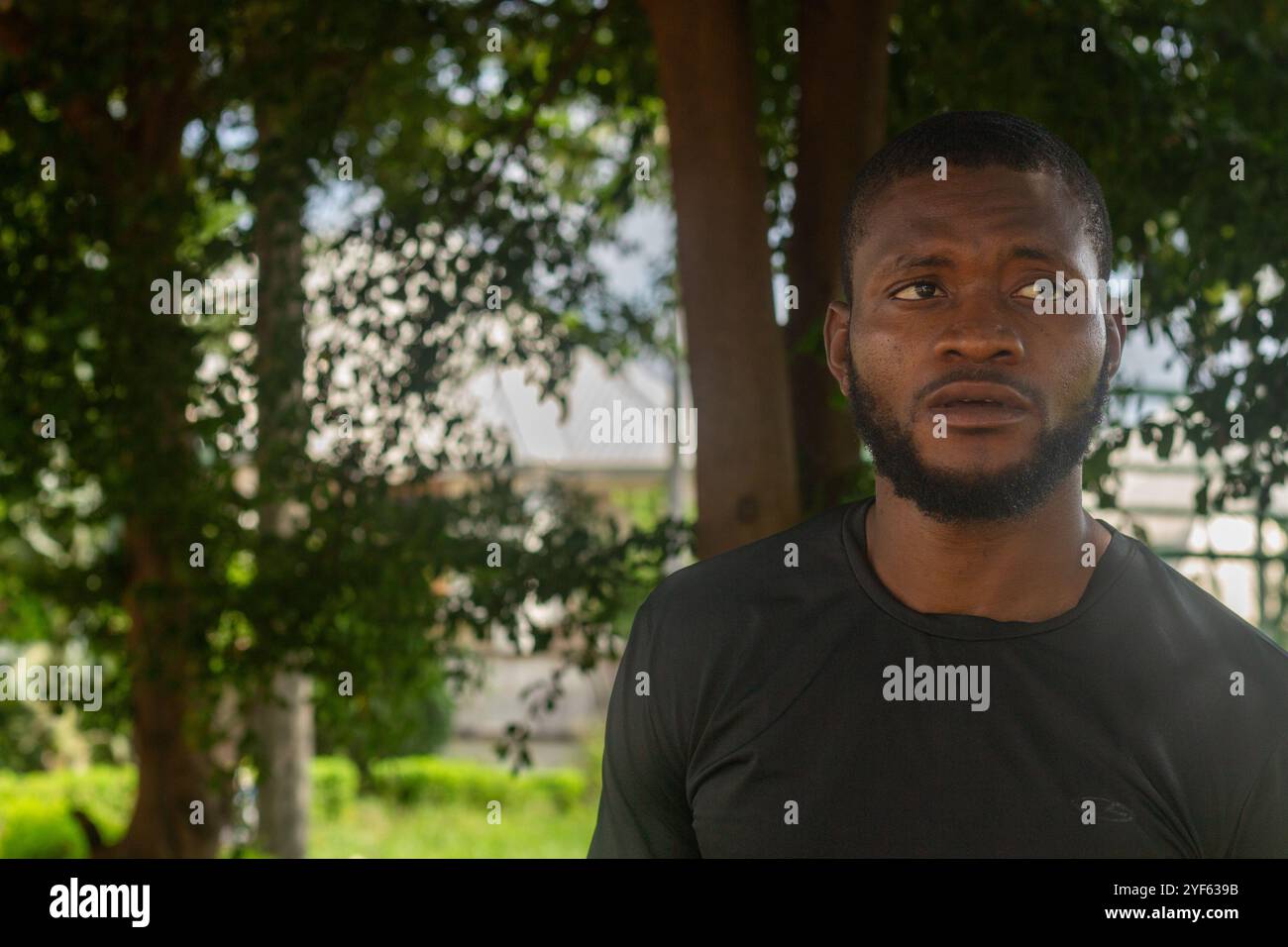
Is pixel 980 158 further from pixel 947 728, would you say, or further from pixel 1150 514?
pixel 1150 514

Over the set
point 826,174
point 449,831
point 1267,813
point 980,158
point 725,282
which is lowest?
point 449,831

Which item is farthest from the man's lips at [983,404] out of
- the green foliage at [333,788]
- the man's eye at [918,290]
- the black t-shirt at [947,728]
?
the green foliage at [333,788]

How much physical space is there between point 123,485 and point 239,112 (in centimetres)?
161

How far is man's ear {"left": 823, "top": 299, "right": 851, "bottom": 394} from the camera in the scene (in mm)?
2260

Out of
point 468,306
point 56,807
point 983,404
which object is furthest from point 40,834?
point 983,404

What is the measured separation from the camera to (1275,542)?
631cm

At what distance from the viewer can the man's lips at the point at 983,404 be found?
2.04m

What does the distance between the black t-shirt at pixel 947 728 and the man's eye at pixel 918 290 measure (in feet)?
1.43

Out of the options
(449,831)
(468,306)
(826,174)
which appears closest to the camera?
(826,174)

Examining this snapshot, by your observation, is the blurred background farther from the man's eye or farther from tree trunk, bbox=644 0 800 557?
the man's eye

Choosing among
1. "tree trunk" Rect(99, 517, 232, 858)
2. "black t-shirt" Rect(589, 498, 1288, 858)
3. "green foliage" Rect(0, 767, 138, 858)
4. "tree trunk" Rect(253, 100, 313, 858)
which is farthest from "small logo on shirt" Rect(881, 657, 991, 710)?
"green foliage" Rect(0, 767, 138, 858)

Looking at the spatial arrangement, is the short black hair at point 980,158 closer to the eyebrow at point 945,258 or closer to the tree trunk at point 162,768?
the eyebrow at point 945,258

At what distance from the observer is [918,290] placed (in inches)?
82.3

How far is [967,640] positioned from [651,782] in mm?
555
